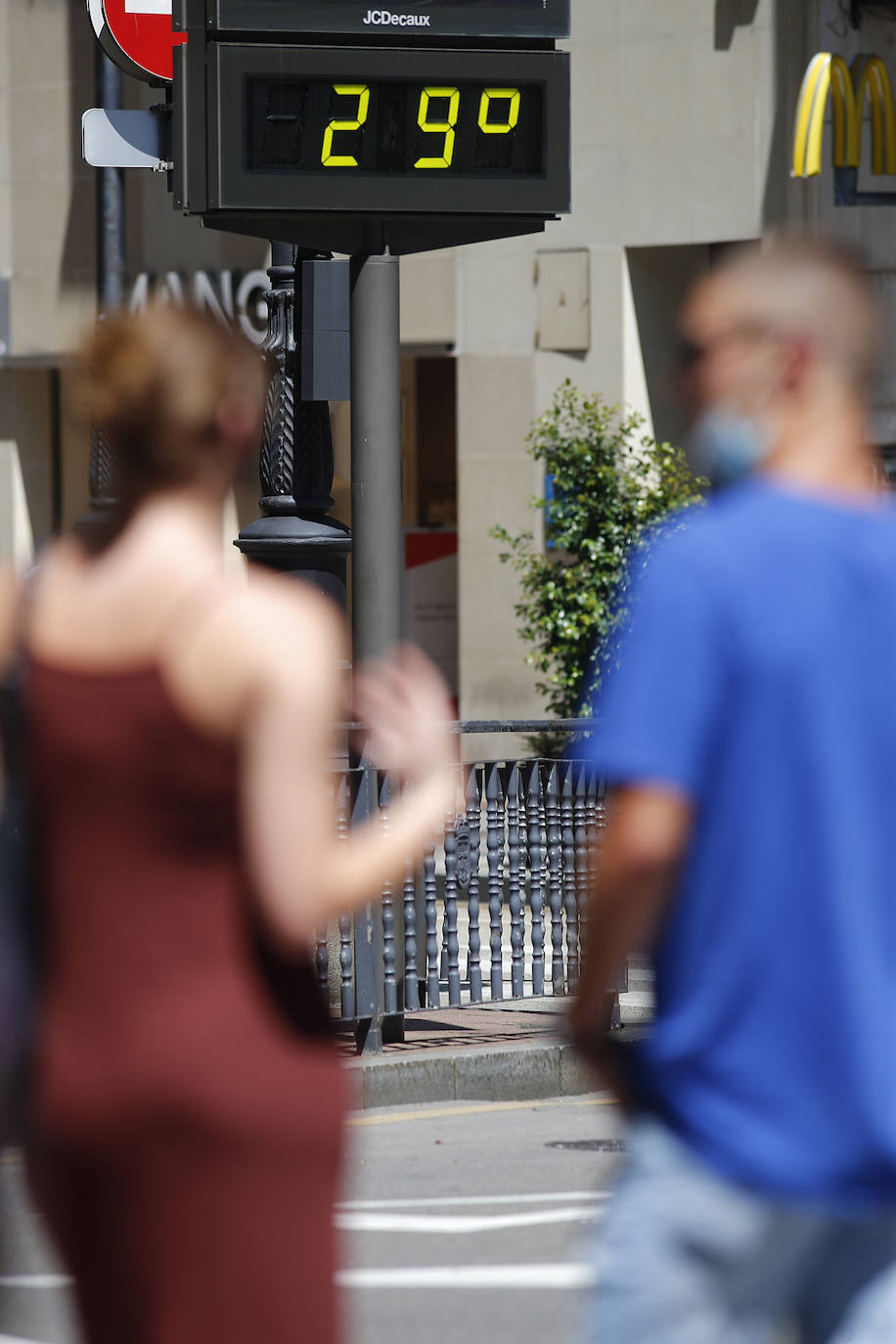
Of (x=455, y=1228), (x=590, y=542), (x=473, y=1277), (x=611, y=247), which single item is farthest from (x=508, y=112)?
(x=611, y=247)

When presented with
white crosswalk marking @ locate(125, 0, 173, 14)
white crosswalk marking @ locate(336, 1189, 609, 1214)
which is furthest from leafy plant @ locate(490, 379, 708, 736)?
white crosswalk marking @ locate(336, 1189, 609, 1214)

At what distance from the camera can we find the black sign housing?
811 cm

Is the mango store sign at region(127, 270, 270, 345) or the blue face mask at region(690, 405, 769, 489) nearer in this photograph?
the blue face mask at region(690, 405, 769, 489)

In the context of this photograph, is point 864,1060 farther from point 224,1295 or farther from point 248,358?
point 248,358

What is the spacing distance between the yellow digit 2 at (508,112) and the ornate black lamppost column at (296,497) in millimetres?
978

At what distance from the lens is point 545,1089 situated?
8688 mm

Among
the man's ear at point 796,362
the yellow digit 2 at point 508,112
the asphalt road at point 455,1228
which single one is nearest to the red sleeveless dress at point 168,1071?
the man's ear at point 796,362

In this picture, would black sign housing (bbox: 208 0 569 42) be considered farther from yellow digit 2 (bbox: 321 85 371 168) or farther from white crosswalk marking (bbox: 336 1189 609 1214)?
white crosswalk marking (bbox: 336 1189 609 1214)

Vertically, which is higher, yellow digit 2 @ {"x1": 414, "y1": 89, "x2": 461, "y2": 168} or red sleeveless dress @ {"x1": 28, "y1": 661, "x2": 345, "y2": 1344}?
yellow digit 2 @ {"x1": 414, "y1": 89, "x2": 461, "y2": 168}

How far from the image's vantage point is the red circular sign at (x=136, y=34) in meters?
10.0

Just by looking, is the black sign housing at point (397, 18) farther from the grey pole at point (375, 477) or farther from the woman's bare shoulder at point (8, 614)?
the woman's bare shoulder at point (8, 614)

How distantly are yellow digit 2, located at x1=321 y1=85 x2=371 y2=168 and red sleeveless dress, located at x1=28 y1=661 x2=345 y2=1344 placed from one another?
19.8ft

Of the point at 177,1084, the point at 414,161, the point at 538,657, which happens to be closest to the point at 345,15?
the point at 414,161

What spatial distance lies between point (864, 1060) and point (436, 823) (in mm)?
626
